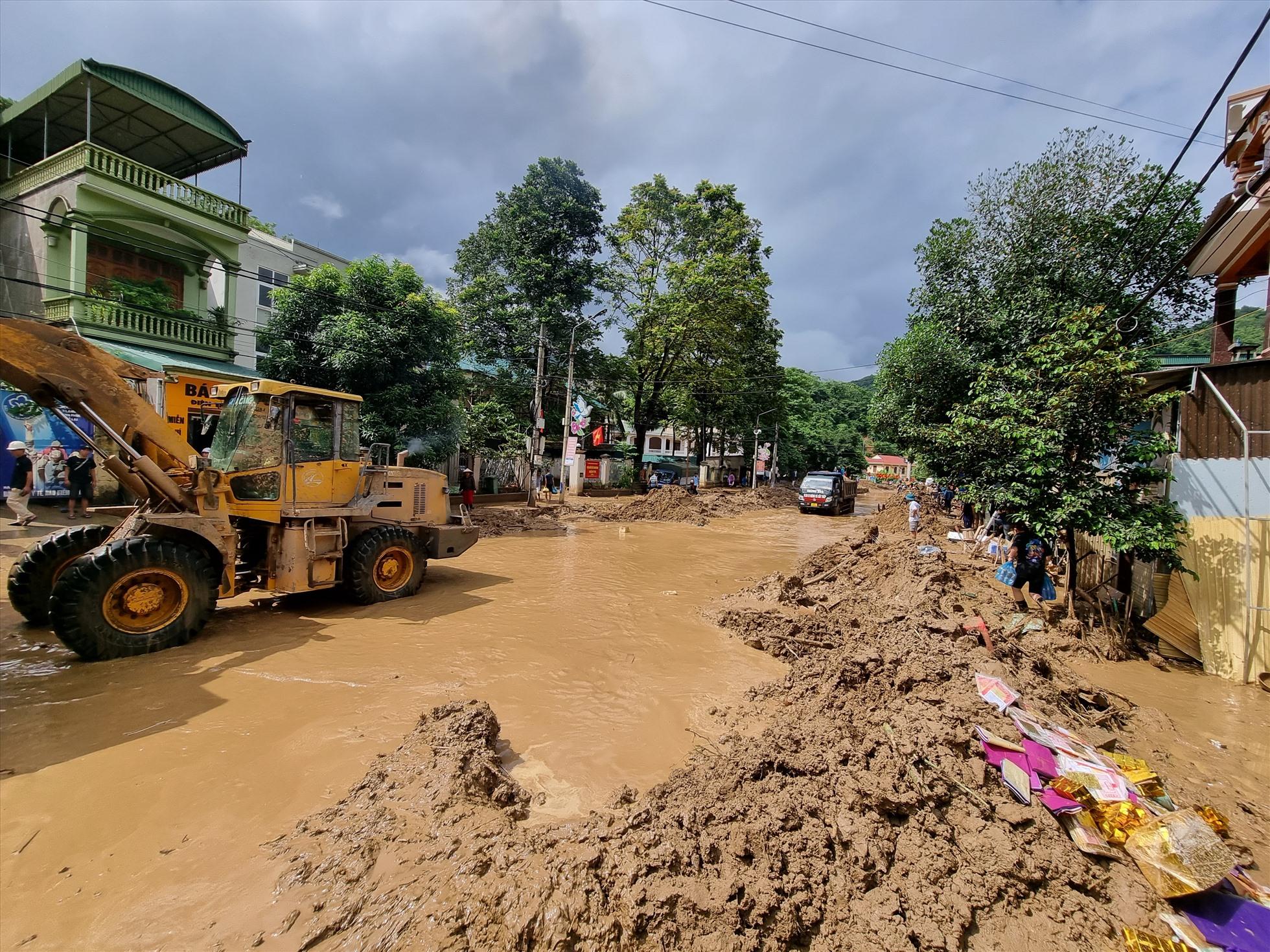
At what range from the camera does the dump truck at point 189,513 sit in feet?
16.0

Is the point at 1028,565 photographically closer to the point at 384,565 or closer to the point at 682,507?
the point at 384,565

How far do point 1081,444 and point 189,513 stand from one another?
1099 centimetres

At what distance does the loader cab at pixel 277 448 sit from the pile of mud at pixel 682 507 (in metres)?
13.0

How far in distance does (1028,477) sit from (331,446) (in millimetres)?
9665

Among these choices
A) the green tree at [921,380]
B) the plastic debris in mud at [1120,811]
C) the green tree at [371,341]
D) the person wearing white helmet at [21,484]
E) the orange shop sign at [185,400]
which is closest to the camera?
the plastic debris in mud at [1120,811]

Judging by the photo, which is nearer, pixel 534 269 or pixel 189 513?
pixel 189 513

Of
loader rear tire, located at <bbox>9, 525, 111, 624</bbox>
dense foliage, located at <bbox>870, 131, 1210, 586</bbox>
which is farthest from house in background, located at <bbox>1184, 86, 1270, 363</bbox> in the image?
loader rear tire, located at <bbox>9, 525, 111, 624</bbox>

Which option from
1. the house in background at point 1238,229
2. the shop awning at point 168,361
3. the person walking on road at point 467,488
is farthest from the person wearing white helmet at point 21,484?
the house in background at point 1238,229

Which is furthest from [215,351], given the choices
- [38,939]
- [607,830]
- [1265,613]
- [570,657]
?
[1265,613]

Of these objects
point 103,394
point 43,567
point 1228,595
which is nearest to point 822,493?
point 1228,595

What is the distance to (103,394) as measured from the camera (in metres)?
5.25

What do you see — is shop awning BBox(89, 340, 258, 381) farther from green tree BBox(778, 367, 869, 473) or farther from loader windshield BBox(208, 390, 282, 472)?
green tree BBox(778, 367, 869, 473)

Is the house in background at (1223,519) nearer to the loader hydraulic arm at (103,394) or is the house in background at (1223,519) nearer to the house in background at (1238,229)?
the house in background at (1238,229)

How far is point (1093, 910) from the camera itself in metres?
2.56
